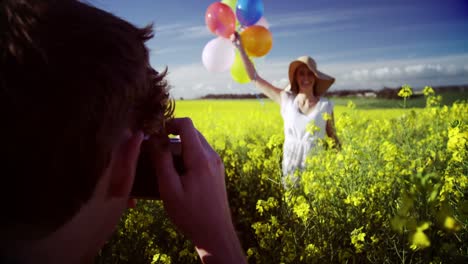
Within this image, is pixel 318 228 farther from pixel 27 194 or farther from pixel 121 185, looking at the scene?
pixel 27 194

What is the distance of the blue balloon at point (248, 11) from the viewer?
4180 mm

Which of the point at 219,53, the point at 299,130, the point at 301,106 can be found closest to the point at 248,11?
the point at 219,53

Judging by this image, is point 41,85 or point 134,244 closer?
point 41,85

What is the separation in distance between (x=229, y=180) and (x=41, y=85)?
9.81ft

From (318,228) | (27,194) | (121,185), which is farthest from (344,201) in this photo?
(27,194)

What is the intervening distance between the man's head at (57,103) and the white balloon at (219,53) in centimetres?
371

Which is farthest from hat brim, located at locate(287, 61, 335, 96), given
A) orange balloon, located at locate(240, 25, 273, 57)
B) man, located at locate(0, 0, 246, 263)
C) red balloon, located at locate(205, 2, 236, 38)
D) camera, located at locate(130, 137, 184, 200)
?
man, located at locate(0, 0, 246, 263)

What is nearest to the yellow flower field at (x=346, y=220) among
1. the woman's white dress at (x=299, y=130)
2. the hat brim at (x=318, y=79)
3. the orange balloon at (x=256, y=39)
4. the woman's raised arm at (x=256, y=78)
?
the woman's white dress at (x=299, y=130)

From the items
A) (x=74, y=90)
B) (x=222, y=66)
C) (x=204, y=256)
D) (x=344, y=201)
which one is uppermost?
(x=222, y=66)

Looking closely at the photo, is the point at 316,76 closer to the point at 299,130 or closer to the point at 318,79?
the point at 318,79

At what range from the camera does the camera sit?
74 centimetres

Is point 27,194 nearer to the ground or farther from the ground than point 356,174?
farther from the ground

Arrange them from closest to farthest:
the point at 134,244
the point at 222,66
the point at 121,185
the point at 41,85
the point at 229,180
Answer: the point at 41,85
the point at 121,185
the point at 134,244
the point at 229,180
the point at 222,66

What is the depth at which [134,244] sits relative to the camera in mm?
1969
